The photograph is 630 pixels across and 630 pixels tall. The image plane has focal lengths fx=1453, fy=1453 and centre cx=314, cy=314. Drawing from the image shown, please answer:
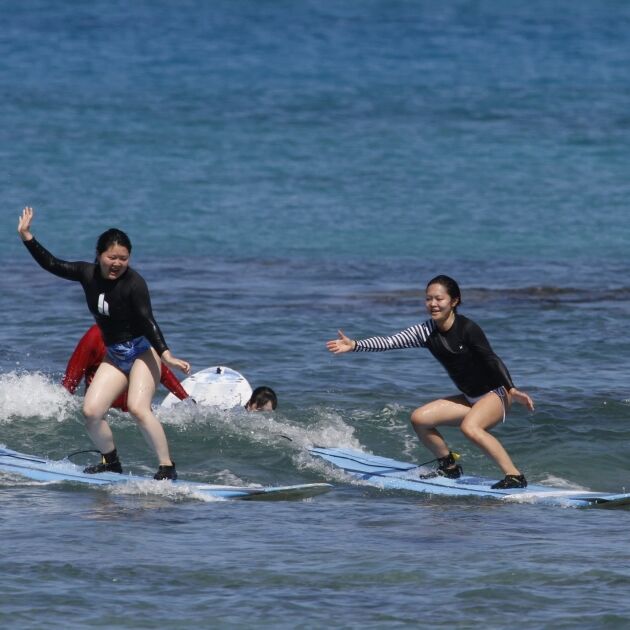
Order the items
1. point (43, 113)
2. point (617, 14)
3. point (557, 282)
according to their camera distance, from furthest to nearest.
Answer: point (617, 14) → point (43, 113) → point (557, 282)

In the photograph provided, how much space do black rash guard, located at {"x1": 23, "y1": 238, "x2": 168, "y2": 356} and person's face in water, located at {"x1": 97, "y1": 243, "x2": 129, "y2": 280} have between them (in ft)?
0.29

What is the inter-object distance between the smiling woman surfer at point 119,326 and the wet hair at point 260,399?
2.80m

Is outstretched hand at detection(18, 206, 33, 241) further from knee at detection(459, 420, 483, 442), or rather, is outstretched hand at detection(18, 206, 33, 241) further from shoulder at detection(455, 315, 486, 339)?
knee at detection(459, 420, 483, 442)

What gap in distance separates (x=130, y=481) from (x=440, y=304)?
2.57 m

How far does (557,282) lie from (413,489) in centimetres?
1109

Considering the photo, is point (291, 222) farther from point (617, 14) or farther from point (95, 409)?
point (617, 14)

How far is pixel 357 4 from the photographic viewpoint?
50750mm

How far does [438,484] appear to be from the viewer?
35.4 feet

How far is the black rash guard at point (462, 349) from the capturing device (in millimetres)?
10406

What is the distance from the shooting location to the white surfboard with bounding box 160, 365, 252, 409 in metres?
13.2

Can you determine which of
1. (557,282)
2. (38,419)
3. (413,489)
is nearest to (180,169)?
(557,282)

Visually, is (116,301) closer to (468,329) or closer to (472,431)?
(468,329)

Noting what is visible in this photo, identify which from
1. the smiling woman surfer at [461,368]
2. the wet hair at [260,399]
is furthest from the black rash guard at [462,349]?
the wet hair at [260,399]

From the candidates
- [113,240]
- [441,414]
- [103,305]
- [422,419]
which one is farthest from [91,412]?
[441,414]
